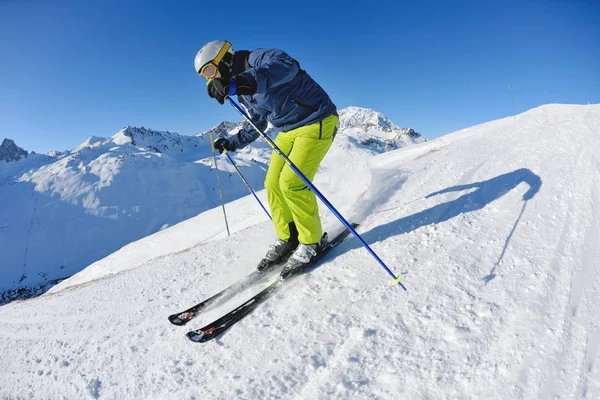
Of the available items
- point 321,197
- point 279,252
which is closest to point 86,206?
point 279,252

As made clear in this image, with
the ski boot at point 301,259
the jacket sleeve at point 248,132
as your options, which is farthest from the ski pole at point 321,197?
the ski boot at point 301,259

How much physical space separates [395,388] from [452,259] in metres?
1.94

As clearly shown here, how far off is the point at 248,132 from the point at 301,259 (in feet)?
7.87

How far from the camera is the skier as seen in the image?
418 cm

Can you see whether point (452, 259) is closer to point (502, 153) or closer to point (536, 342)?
point (536, 342)

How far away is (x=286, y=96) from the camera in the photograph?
4.35m

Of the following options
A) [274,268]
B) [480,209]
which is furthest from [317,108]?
[480,209]

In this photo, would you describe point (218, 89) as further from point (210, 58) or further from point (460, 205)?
point (460, 205)

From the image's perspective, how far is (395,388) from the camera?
2471 mm

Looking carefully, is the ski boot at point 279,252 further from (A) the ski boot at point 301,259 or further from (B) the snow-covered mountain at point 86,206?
(B) the snow-covered mountain at point 86,206

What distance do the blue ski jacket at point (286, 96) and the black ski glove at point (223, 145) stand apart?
1106mm

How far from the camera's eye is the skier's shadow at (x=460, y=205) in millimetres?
4977

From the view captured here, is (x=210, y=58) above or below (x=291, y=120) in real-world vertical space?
above

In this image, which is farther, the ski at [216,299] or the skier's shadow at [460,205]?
the skier's shadow at [460,205]
